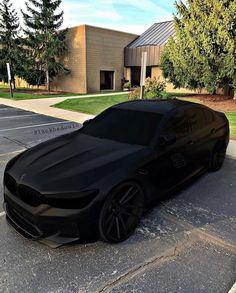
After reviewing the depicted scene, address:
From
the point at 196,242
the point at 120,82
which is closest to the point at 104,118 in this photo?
the point at 196,242

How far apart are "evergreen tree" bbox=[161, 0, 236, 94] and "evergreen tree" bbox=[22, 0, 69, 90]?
1228cm

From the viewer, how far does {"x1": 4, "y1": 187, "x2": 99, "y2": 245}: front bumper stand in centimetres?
262

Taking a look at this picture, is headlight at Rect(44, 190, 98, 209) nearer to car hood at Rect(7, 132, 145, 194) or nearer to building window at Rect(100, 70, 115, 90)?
car hood at Rect(7, 132, 145, 194)

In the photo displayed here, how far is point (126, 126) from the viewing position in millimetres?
3904

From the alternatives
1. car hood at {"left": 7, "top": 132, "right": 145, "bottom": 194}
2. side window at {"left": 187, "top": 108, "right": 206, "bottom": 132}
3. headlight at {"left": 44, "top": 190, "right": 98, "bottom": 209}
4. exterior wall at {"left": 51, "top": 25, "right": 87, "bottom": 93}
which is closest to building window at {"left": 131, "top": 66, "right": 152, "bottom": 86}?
exterior wall at {"left": 51, "top": 25, "right": 87, "bottom": 93}

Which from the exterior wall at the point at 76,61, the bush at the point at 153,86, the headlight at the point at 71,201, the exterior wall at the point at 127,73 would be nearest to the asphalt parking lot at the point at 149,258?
the headlight at the point at 71,201

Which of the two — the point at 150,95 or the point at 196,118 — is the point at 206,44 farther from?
the point at 196,118

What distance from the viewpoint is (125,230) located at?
3072 mm

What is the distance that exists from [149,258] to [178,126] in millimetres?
2019

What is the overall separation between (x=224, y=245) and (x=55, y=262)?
6.45 feet

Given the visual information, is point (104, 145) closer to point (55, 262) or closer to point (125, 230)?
point (125, 230)

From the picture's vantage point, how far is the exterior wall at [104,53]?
23.2 m

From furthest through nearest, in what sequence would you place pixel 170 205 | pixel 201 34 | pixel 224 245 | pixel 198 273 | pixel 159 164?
pixel 201 34 → pixel 170 205 → pixel 159 164 → pixel 224 245 → pixel 198 273

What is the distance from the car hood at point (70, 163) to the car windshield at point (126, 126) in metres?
0.17
